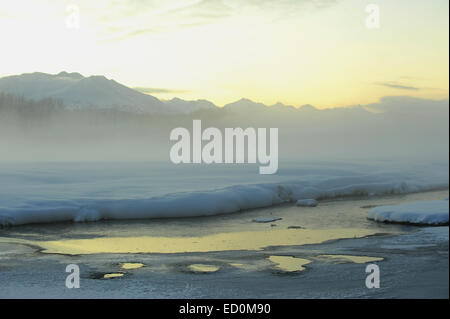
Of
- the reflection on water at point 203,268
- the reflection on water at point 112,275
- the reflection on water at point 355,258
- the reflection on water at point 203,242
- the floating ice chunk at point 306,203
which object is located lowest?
the reflection on water at point 112,275

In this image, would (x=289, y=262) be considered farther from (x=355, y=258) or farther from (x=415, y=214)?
(x=415, y=214)

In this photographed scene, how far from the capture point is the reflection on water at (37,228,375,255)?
14.6 metres

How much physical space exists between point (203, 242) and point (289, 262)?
3.35 m

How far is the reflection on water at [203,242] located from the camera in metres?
14.6

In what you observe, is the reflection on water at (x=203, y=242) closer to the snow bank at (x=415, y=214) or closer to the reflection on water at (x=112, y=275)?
the snow bank at (x=415, y=214)

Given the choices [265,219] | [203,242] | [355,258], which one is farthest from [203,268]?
[265,219]

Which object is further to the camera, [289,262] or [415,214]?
[415,214]

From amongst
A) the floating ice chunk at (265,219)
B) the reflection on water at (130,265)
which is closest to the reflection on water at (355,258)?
the reflection on water at (130,265)

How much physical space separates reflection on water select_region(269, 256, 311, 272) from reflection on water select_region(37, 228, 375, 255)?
137cm

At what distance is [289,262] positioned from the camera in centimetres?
1291

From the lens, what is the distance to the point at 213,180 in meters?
30.2

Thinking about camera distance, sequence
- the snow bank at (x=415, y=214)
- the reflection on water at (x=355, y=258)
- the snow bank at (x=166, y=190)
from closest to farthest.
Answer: the reflection on water at (x=355, y=258)
the snow bank at (x=415, y=214)
the snow bank at (x=166, y=190)

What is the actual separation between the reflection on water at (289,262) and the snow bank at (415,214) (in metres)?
6.56
